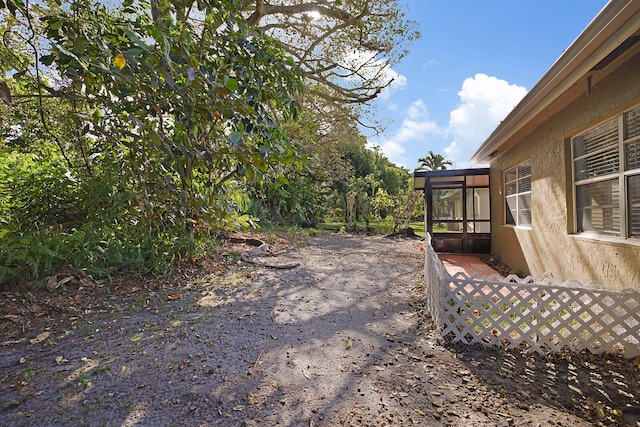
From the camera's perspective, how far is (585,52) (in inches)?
112

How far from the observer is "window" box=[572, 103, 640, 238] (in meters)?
3.30

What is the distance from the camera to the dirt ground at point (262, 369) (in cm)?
199

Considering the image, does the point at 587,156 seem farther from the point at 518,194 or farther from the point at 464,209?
the point at 464,209

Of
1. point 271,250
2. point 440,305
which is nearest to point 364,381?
point 440,305

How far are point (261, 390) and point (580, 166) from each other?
16.4 ft

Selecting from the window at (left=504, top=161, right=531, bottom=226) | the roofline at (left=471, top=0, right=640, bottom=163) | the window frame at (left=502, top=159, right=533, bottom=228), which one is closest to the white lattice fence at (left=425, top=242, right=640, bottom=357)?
the roofline at (left=471, top=0, right=640, bottom=163)

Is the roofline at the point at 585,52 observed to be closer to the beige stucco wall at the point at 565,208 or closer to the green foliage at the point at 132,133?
the beige stucco wall at the point at 565,208

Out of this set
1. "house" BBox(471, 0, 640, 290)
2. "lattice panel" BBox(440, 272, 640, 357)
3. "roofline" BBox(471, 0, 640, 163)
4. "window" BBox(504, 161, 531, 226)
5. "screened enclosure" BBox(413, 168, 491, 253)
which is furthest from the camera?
"screened enclosure" BBox(413, 168, 491, 253)

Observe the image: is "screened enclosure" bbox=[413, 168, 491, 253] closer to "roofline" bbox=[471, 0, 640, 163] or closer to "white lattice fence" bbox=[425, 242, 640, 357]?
"roofline" bbox=[471, 0, 640, 163]

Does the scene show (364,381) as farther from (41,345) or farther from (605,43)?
(605,43)

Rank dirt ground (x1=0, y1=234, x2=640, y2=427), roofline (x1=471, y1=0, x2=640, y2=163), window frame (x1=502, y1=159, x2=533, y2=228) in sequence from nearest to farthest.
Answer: dirt ground (x1=0, y1=234, x2=640, y2=427) < roofline (x1=471, y1=0, x2=640, y2=163) < window frame (x1=502, y1=159, x2=533, y2=228)

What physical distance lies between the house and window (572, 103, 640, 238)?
1cm

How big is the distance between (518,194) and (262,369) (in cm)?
666

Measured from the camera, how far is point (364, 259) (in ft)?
27.0
